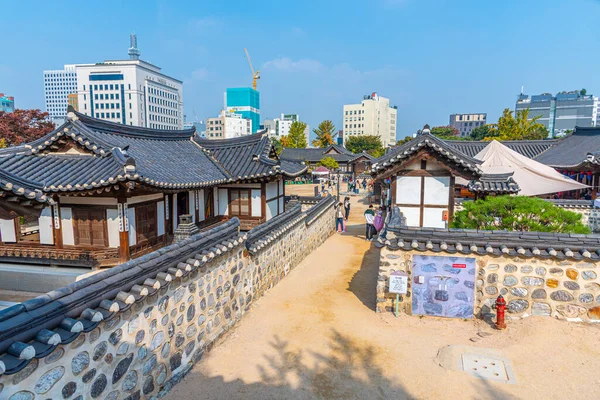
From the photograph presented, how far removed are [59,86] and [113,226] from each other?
681 ft

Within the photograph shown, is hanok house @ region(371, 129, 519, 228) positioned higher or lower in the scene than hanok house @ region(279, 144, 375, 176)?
lower

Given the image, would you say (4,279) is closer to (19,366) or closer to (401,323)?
(19,366)

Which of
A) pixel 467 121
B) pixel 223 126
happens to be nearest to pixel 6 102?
pixel 223 126

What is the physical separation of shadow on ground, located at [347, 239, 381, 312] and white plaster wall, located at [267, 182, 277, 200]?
650cm

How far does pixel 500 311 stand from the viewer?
27.2 ft

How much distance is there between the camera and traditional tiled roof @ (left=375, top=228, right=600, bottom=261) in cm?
835

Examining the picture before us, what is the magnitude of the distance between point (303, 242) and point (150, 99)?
115 metres

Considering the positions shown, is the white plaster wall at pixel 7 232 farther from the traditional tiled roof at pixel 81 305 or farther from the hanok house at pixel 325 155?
the hanok house at pixel 325 155

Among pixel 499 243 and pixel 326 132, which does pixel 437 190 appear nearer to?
pixel 499 243

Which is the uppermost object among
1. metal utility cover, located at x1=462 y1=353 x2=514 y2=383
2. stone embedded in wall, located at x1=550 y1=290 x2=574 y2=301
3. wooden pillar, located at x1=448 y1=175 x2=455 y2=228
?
wooden pillar, located at x1=448 y1=175 x2=455 y2=228

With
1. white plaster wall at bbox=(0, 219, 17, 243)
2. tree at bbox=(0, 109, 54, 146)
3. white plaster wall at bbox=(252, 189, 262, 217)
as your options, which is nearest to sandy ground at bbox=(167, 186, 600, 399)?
white plaster wall at bbox=(252, 189, 262, 217)

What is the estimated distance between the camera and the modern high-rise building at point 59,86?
180375mm

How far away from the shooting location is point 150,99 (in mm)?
116750

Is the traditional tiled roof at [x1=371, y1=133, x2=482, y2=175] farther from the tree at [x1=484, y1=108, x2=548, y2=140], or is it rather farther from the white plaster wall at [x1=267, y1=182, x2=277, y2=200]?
the tree at [x1=484, y1=108, x2=548, y2=140]
